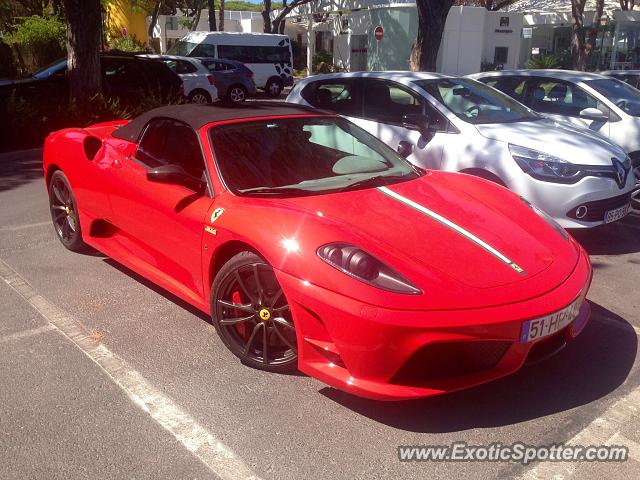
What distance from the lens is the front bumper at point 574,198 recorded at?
5.46m

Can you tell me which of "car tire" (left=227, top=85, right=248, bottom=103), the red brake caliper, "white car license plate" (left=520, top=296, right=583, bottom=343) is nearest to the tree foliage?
"car tire" (left=227, top=85, right=248, bottom=103)

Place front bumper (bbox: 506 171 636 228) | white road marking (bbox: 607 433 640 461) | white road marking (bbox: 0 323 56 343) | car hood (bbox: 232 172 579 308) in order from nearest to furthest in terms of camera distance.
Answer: white road marking (bbox: 607 433 640 461), car hood (bbox: 232 172 579 308), white road marking (bbox: 0 323 56 343), front bumper (bbox: 506 171 636 228)

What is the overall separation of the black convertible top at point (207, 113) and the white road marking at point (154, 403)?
53.7 inches

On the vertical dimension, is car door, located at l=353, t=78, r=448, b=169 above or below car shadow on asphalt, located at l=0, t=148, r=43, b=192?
above

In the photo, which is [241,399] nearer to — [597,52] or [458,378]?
[458,378]

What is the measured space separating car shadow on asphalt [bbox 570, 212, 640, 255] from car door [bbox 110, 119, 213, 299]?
367cm

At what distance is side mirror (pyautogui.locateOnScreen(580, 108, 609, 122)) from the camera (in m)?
7.65

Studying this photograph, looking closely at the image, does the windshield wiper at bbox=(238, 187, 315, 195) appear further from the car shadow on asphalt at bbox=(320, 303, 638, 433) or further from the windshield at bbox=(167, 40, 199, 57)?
the windshield at bbox=(167, 40, 199, 57)

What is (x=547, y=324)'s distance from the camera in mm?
2961

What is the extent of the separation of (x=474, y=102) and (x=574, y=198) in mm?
1697

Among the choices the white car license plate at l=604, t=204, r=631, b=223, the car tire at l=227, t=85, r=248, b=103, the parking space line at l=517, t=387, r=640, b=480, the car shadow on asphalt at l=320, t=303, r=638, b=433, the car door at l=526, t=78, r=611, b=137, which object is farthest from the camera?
the car tire at l=227, t=85, r=248, b=103

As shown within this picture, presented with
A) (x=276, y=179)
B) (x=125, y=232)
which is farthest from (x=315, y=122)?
(x=125, y=232)

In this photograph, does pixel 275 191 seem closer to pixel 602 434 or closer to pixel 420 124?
pixel 602 434

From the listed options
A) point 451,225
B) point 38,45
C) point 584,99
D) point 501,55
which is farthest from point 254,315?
point 501,55
